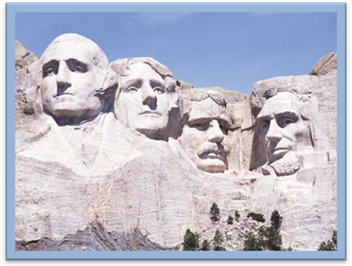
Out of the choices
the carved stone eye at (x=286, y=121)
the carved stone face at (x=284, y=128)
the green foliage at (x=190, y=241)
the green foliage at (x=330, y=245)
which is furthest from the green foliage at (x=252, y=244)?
the carved stone eye at (x=286, y=121)

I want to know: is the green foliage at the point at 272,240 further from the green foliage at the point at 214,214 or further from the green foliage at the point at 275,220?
the green foliage at the point at 214,214

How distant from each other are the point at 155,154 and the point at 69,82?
1748 millimetres

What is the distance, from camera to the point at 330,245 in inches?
867

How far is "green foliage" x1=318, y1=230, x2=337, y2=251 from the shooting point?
22.0 m

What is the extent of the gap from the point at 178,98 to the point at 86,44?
6.39 ft

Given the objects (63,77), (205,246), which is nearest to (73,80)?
(63,77)

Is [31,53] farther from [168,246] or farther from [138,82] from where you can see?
[168,246]

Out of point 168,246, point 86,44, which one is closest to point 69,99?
point 86,44

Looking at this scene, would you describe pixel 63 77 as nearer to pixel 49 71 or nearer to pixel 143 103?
pixel 49 71

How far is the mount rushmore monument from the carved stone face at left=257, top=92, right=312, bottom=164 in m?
0.02

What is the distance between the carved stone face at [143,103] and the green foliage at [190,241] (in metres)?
2.05

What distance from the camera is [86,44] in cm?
2281

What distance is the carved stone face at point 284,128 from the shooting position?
77.2 feet

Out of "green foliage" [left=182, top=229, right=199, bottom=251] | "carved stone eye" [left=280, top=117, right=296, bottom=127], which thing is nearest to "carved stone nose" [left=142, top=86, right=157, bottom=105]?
"carved stone eye" [left=280, top=117, right=296, bottom=127]
